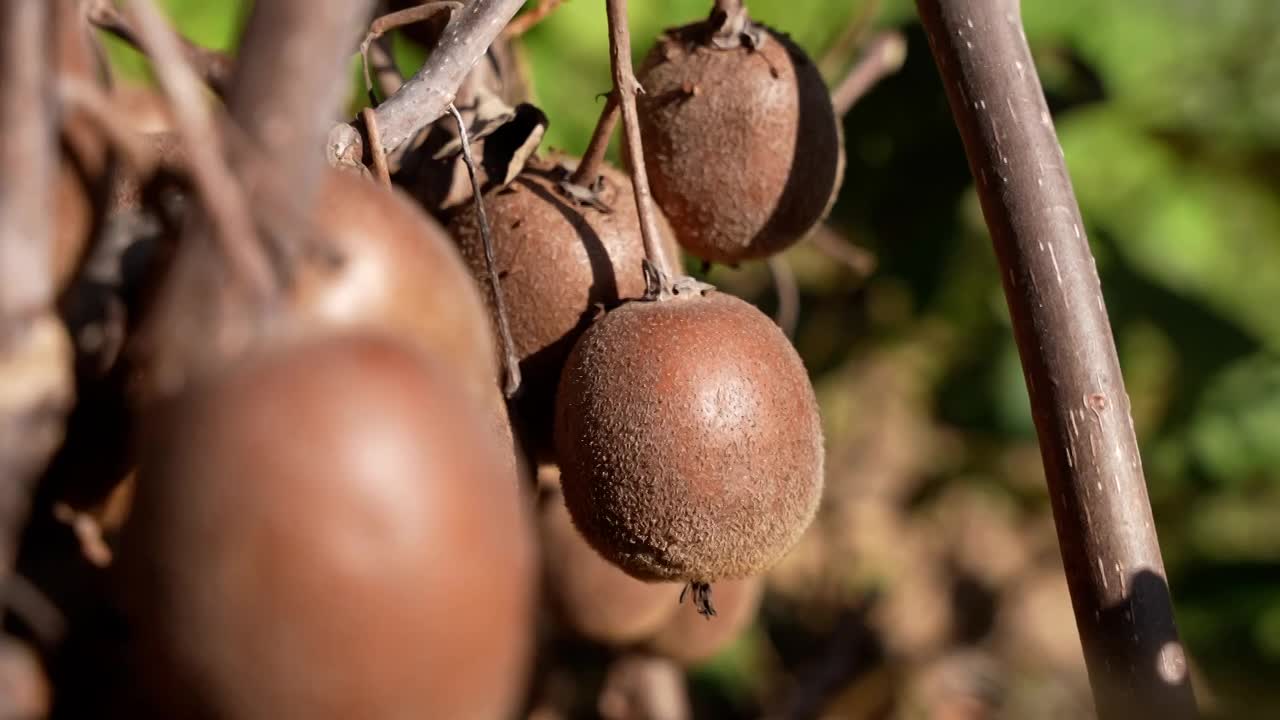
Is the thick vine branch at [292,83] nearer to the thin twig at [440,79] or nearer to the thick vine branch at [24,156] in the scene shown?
the thick vine branch at [24,156]

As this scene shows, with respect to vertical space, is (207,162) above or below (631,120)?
above

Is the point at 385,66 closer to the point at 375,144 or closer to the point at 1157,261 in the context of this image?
the point at 375,144

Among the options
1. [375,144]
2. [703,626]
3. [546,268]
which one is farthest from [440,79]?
[703,626]

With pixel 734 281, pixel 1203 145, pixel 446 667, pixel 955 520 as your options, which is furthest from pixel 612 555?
pixel 955 520

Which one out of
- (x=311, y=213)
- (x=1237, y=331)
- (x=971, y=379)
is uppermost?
(x=311, y=213)

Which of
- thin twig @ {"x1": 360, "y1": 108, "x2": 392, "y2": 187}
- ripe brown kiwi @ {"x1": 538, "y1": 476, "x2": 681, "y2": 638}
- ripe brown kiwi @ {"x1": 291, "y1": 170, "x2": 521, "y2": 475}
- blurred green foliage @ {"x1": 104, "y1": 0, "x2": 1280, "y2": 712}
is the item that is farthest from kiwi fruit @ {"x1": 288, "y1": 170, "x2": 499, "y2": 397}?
blurred green foliage @ {"x1": 104, "y1": 0, "x2": 1280, "y2": 712}

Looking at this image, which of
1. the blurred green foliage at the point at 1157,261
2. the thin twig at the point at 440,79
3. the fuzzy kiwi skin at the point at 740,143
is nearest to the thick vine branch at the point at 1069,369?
the fuzzy kiwi skin at the point at 740,143

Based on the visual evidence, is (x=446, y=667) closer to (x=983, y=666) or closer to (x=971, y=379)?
(x=971, y=379)
